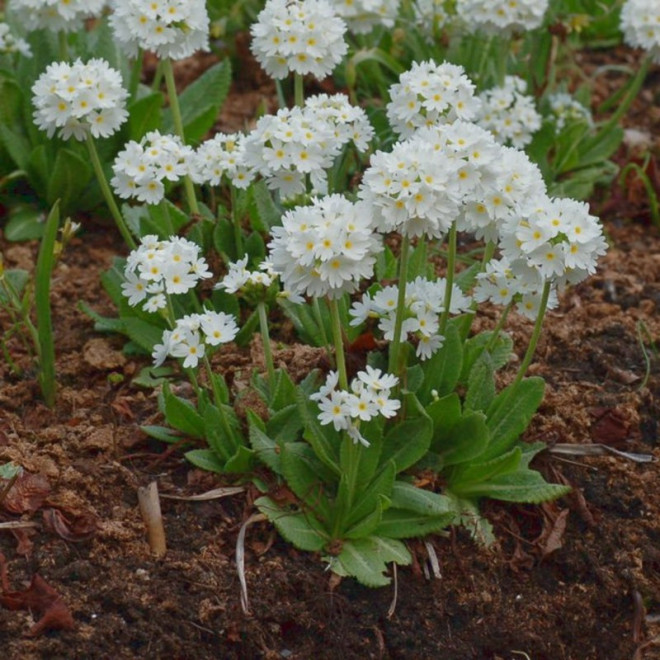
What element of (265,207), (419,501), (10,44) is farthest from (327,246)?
(10,44)

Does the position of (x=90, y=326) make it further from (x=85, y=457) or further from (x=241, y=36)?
(x=241, y=36)

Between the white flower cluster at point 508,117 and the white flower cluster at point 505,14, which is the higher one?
the white flower cluster at point 505,14

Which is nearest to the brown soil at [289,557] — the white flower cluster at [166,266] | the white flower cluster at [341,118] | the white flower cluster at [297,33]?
the white flower cluster at [166,266]

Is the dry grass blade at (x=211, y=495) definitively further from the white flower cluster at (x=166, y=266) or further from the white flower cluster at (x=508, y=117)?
the white flower cluster at (x=508, y=117)

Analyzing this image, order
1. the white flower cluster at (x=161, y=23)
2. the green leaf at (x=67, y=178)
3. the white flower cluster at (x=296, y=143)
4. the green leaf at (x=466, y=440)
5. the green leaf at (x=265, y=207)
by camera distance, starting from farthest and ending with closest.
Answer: the green leaf at (x=67, y=178) → the green leaf at (x=265, y=207) → the white flower cluster at (x=161, y=23) → the green leaf at (x=466, y=440) → the white flower cluster at (x=296, y=143)

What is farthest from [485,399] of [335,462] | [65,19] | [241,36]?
[241,36]

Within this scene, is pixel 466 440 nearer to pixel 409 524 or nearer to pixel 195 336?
pixel 409 524
